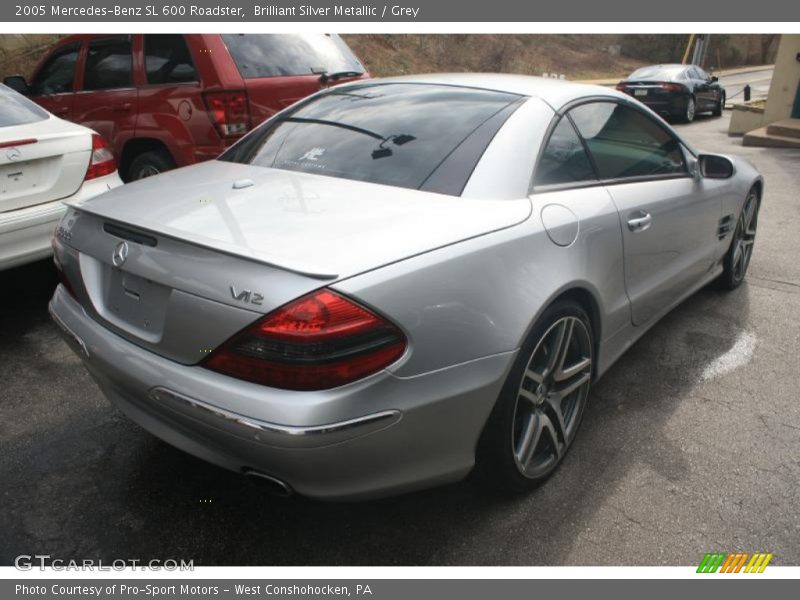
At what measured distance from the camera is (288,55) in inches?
215

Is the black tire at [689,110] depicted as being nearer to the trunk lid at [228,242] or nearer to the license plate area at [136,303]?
the trunk lid at [228,242]

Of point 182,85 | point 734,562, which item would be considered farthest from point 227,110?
point 734,562

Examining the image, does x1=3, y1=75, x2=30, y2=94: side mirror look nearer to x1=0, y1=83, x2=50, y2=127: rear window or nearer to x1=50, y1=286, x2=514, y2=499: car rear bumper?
x1=0, y1=83, x2=50, y2=127: rear window

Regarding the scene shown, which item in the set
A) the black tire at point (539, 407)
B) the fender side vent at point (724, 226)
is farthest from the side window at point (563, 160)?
the fender side vent at point (724, 226)

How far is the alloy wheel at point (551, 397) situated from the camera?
2.36m

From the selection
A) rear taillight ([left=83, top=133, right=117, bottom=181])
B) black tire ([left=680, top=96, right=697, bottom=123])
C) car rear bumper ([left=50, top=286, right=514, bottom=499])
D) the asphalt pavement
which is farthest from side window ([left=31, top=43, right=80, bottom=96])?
black tire ([left=680, top=96, right=697, bottom=123])

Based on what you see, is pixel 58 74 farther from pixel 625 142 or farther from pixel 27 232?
pixel 625 142

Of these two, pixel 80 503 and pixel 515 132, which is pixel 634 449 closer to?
pixel 515 132

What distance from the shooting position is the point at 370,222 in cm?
201

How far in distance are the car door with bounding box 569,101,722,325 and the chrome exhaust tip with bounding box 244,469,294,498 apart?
172 centimetres

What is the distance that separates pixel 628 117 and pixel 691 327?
142cm

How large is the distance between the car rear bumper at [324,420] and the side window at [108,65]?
4164 mm

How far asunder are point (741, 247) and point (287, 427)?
3.84 meters

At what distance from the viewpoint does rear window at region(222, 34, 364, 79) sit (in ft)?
16.9
